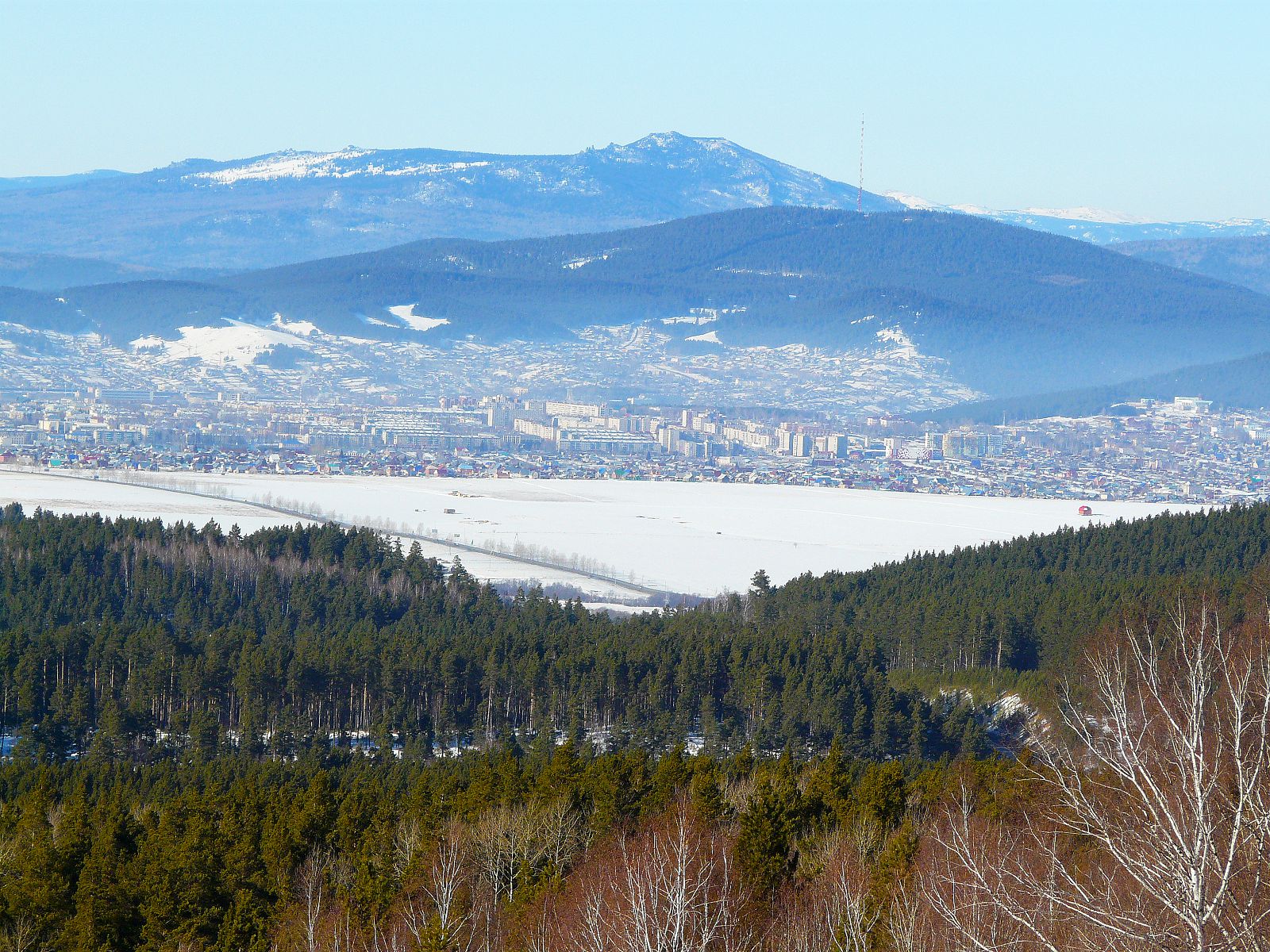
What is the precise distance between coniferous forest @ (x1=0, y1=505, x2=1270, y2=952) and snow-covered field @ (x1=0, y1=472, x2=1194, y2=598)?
935cm

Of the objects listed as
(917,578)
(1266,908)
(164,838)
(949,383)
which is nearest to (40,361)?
(949,383)

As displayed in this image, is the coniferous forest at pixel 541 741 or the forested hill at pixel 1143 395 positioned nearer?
the coniferous forest at pixel 541 741

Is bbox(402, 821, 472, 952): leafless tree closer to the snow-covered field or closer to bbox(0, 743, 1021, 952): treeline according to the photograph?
bbox(0, 743, 1021, 952): treeline

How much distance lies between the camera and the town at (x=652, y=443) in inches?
4237

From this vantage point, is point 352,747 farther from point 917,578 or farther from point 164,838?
point 917,578

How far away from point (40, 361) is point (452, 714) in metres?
160

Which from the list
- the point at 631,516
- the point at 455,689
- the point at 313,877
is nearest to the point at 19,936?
the point at 313,877

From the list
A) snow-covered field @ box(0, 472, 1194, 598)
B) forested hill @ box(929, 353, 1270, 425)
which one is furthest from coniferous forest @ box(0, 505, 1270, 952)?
forested hill @ box(929, 353, 1270, 425)

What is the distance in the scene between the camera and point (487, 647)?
38312mm

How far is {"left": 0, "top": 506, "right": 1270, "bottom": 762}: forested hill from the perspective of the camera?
1361 inches

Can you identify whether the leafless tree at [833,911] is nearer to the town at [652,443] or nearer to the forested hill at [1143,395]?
the town at [652,443]

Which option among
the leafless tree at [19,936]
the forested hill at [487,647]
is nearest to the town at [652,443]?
the forested hill at [487,647]

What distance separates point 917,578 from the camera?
49531 millimetres

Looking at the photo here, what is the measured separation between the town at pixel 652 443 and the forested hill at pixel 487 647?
170 feet
